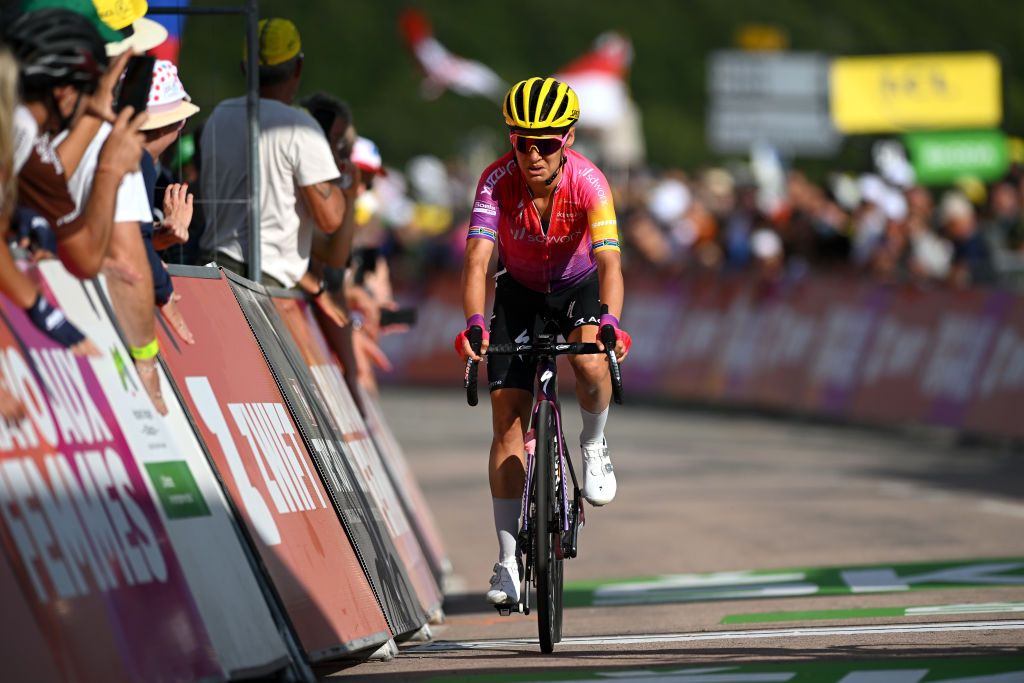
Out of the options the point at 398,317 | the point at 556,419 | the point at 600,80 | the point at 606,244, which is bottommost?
the point at 600,80

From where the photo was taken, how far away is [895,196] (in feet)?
77.5

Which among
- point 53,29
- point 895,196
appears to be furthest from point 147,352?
point 895,196

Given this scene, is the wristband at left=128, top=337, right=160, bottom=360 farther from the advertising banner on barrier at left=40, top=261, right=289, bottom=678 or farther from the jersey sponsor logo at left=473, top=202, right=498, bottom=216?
the jersey sponsor logo at left=473, top=202, right=498, bottom=216

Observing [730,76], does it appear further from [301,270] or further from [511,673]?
[511,673]

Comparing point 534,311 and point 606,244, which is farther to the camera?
point 534,311

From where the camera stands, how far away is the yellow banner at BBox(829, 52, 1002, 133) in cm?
3269

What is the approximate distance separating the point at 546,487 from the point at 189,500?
1.94 m

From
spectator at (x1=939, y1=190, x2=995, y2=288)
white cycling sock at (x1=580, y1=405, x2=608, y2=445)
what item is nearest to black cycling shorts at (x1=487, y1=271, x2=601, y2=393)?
white cycling sock at (x1=580, y1=405, x2=608, y2=445)

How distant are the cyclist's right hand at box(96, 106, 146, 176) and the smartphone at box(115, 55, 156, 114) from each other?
0.67 ft

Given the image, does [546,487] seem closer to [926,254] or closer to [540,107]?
[540,107]

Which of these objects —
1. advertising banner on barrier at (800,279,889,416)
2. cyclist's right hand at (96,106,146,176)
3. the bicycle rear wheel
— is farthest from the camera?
advertising banner on barrier at (800,279,889,416)

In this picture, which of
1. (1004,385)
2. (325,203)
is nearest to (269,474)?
(325,203)

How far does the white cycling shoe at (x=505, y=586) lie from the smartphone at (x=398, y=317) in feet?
11.5

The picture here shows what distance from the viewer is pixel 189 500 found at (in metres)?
6.39
